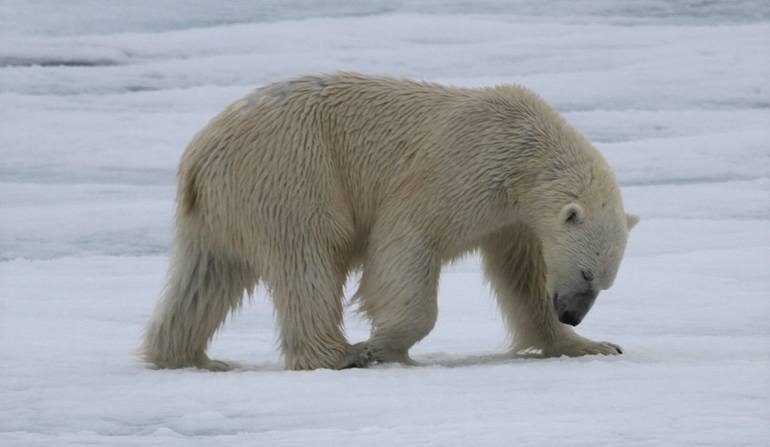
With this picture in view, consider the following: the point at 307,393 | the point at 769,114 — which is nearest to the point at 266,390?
the point at 307,393

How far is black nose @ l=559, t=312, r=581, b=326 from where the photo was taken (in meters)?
5.80

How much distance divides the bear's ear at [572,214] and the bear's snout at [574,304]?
12.0 inches

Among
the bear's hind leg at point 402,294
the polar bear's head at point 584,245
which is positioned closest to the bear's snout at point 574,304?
the polar bear's head at point 584,245

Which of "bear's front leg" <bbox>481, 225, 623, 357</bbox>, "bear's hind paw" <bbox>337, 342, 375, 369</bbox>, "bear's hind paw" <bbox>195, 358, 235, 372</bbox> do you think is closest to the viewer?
"bear's hind paw" <bbox>337, 342, 375, 369</bbox>

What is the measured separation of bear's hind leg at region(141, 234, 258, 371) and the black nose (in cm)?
143

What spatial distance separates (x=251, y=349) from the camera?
6730 mm

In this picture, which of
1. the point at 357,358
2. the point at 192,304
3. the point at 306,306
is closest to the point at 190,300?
the point at 192,304

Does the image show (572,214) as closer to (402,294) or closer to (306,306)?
(402,294)

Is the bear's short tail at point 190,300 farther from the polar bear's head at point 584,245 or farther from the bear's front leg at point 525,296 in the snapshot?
the polar bear's head at point 584,245

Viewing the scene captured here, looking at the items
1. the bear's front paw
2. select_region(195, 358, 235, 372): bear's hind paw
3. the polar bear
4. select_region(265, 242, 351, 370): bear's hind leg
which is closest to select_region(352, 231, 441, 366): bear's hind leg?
the polar bear

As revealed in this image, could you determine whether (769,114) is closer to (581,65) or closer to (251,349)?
(581,65)

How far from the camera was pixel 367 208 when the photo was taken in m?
6.04

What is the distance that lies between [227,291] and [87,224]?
4011mm

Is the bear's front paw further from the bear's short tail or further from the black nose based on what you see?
the bear's short tail
